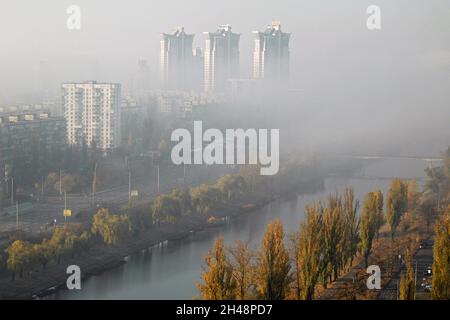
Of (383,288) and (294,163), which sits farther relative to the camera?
(294,163)

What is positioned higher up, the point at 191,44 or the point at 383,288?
the point at 191,44

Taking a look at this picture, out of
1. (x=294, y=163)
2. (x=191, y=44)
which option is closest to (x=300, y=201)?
(x=294, y=163)

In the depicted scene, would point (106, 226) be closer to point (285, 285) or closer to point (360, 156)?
point (285, 285)

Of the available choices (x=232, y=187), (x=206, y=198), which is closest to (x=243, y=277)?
(x=206, y=198)

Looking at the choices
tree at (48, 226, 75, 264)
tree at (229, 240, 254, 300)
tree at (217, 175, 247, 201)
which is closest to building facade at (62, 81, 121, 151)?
tree at (217, 175, 247, 201)

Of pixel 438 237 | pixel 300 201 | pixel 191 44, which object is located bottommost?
pixel 300 201

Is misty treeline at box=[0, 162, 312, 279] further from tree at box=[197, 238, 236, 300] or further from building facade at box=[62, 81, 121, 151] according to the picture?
building facade at box=[62, 81, 121, 151]
